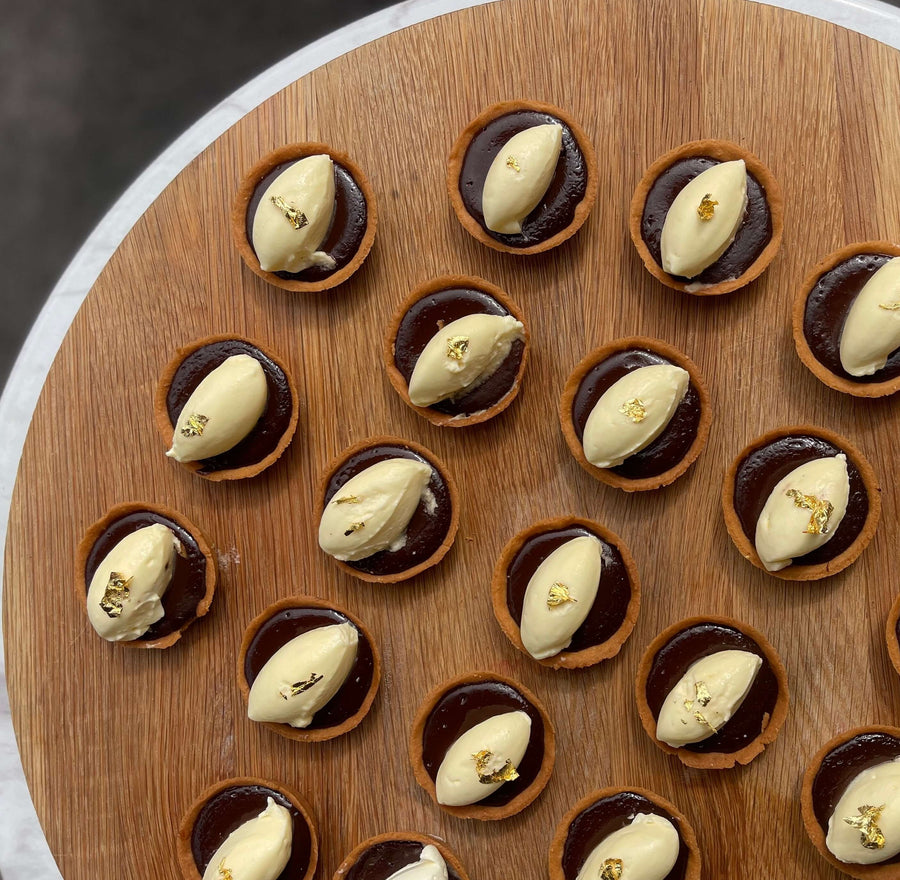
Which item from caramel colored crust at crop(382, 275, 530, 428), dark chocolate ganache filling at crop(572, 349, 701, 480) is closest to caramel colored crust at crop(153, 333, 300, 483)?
caramel colored crust at crop(382, 275, 530, 428)

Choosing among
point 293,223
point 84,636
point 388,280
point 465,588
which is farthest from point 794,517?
point 84,636

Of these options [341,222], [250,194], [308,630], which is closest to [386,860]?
[308,630]

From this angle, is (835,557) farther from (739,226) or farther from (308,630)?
(308,630)

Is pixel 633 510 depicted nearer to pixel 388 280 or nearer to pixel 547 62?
pixel 388 280

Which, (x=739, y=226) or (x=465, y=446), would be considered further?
(x=465, y=446)

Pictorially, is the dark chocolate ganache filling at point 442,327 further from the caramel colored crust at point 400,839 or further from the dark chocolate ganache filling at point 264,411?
the caramel colored crust at point 400,839

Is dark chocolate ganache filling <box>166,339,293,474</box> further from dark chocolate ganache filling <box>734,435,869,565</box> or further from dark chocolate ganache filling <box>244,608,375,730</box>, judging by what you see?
dark chocolate ganache filling <box>734,435,869,565</box>
